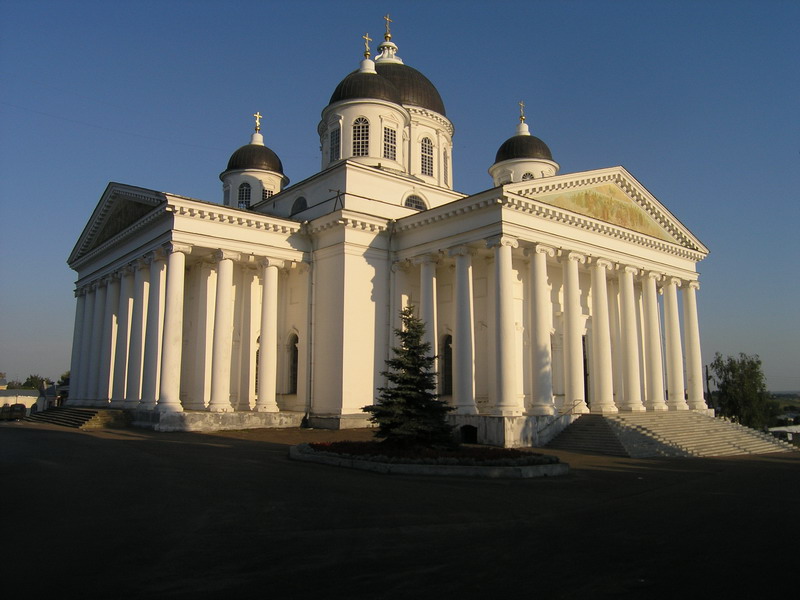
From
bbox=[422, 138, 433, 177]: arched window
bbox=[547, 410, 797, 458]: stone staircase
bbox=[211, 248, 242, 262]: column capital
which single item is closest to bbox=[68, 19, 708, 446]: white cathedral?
bbox=[211, 248, 242, 262]: column capital

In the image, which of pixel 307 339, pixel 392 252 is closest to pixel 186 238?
pixel 307 339

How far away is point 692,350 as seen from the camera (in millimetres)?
31203

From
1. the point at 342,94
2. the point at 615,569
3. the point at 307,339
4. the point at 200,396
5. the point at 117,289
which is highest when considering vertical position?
the point at 342,94

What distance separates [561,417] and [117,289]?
22.6m

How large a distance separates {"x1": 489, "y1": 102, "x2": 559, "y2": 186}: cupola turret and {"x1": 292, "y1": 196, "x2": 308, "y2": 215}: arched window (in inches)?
500

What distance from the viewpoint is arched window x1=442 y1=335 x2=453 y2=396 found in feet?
91.6

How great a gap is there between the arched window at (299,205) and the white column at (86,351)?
11.8 meters

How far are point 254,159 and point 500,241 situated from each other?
20595 mm

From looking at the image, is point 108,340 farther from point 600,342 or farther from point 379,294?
point 600,342

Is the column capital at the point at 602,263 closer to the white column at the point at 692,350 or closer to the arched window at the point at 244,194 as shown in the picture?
the white column at the point at 692,350

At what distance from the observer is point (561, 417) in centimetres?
2364

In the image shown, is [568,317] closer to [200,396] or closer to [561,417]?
[561,417]

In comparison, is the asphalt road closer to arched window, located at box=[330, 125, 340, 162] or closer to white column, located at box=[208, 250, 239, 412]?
white column, located at box=[208, 250, 239, 412]

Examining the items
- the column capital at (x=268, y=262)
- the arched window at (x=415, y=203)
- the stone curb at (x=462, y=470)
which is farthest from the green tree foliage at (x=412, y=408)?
the arched window at (x=415, y=203)
